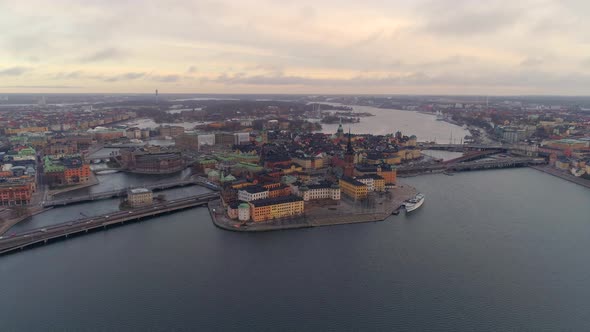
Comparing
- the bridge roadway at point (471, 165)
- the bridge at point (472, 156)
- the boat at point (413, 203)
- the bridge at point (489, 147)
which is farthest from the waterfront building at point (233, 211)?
the bridge at point (489, 147)

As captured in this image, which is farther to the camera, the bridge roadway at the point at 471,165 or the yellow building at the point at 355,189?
the bridge roadway at the point at 471,165

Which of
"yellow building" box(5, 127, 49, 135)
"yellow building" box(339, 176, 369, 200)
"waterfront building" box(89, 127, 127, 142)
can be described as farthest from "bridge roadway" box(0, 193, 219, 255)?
"yellow building" box(5, 127, 49, 135)

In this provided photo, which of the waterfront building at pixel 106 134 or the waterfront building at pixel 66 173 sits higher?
the waterfront building at pixel 106 134

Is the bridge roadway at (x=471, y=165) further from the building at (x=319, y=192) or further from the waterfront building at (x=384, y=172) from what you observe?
the building at (x=319, y=192)

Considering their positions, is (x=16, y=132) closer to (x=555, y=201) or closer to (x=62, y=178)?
(x=62, y=178)

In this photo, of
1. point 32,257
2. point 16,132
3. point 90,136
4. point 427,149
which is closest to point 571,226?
point 32,257

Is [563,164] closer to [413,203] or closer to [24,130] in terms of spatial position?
[413,203]
